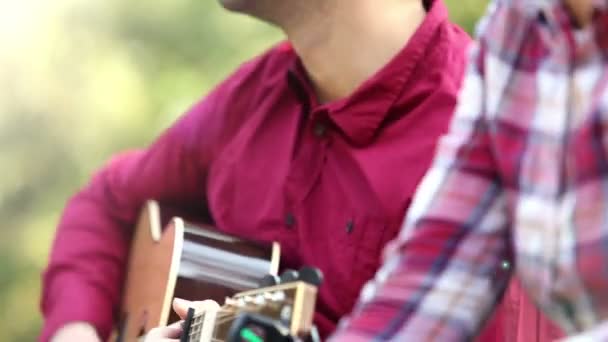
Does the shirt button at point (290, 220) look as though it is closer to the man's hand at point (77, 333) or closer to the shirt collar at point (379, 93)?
the shirt collar at point (379, 93)

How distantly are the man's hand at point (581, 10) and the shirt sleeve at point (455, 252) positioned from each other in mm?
89

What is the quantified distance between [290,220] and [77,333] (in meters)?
0.43

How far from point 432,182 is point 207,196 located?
66 cm

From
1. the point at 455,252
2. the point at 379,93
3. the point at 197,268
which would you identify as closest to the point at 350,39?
the point at 379,93

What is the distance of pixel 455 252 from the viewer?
70 cm

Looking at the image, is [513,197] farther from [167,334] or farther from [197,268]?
[197,268]

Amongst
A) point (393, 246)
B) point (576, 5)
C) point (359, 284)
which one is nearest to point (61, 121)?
point (359, 284)

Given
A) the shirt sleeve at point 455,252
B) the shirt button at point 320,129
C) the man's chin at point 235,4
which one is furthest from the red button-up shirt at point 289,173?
the shirt sleeve at point 455,252

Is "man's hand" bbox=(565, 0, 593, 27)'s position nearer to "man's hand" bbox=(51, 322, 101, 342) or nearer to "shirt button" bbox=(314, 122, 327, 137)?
"shirt button" bbox=(314, 122, 327, 137)

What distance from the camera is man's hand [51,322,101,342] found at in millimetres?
1324

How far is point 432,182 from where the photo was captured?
731mm

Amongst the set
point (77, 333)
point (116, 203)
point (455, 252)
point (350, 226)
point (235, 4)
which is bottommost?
point (77, 333)

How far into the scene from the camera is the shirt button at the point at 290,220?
3.67ft

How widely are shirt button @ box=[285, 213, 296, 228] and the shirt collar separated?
0.13m
